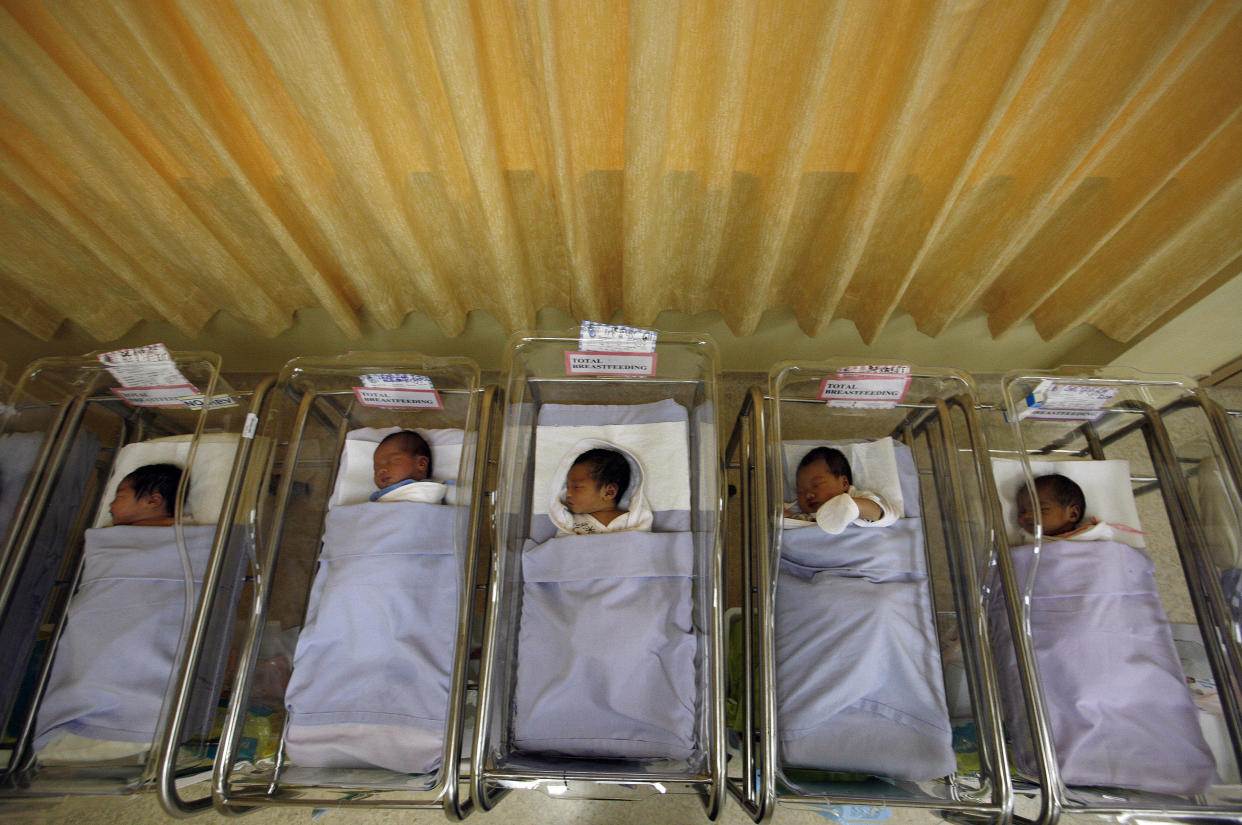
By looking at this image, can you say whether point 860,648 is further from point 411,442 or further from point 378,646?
point 411,442

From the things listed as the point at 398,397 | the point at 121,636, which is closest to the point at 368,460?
the point at 398,397

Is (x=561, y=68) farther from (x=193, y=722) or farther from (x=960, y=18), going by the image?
(x=193, y=722)

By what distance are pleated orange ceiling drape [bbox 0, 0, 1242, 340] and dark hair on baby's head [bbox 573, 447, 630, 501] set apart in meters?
0.47

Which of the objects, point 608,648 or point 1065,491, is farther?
point 1065,491

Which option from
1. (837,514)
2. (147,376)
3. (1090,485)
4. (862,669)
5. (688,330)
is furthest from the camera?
(688,330)

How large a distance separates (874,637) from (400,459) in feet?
4.35

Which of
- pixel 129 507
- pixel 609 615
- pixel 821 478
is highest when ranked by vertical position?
pixel 821 478

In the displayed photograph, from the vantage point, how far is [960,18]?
1029 millimetres

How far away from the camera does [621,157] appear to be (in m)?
1.42

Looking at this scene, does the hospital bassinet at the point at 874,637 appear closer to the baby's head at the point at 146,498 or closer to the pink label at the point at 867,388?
the pink label at the point at 867,388

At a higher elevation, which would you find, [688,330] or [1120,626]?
[688,330]

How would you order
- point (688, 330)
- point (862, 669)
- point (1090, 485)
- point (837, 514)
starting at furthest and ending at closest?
point (688, 330), point (1090, 485), point (837, 514), point (862, 669)

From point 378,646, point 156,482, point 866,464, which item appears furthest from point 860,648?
point 156,482

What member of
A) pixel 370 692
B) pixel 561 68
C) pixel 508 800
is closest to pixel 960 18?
pixel 561 68
